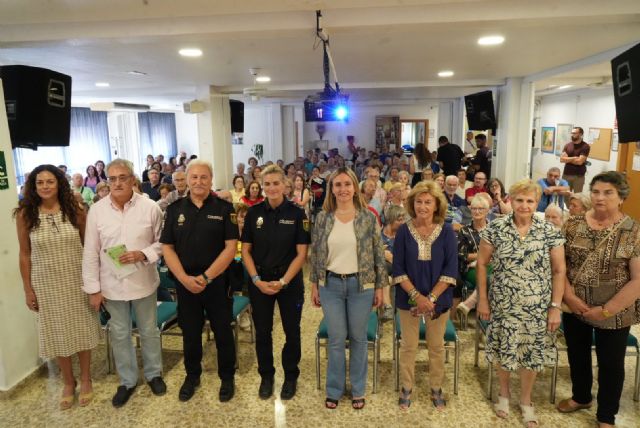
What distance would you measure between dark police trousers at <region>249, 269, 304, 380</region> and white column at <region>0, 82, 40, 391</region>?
164 cm

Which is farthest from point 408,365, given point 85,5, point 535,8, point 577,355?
point 85,5

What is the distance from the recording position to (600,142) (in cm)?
891

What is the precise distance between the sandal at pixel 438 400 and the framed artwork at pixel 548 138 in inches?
426

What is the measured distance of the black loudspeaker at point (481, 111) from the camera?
724 cm

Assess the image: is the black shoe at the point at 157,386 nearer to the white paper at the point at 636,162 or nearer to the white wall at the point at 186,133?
the white paper at the point at 636,162

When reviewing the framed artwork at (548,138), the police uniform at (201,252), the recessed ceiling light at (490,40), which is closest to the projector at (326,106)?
the recessed ceiling light at (490,40)

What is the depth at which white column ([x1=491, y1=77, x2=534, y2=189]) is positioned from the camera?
6832mm

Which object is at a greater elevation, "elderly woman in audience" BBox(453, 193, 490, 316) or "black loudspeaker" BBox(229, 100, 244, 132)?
"black loudspeaker" BBox(229, 100, 244, 132)

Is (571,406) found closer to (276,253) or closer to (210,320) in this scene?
(276,253)

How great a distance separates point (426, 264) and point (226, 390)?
1512 millimetres

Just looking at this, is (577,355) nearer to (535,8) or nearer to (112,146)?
(535,8)

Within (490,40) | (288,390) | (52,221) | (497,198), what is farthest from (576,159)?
(52,221)

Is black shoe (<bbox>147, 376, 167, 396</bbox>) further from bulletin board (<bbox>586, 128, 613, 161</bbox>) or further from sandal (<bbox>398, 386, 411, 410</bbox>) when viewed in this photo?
bulletin board (<bbox>586, 128, 613, 161</bbox>)

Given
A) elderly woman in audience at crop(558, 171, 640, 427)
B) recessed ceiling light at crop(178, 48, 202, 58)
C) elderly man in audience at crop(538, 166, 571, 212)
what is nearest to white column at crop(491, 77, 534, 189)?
elderly man in audience at crop(538, 166, 571, 212)
